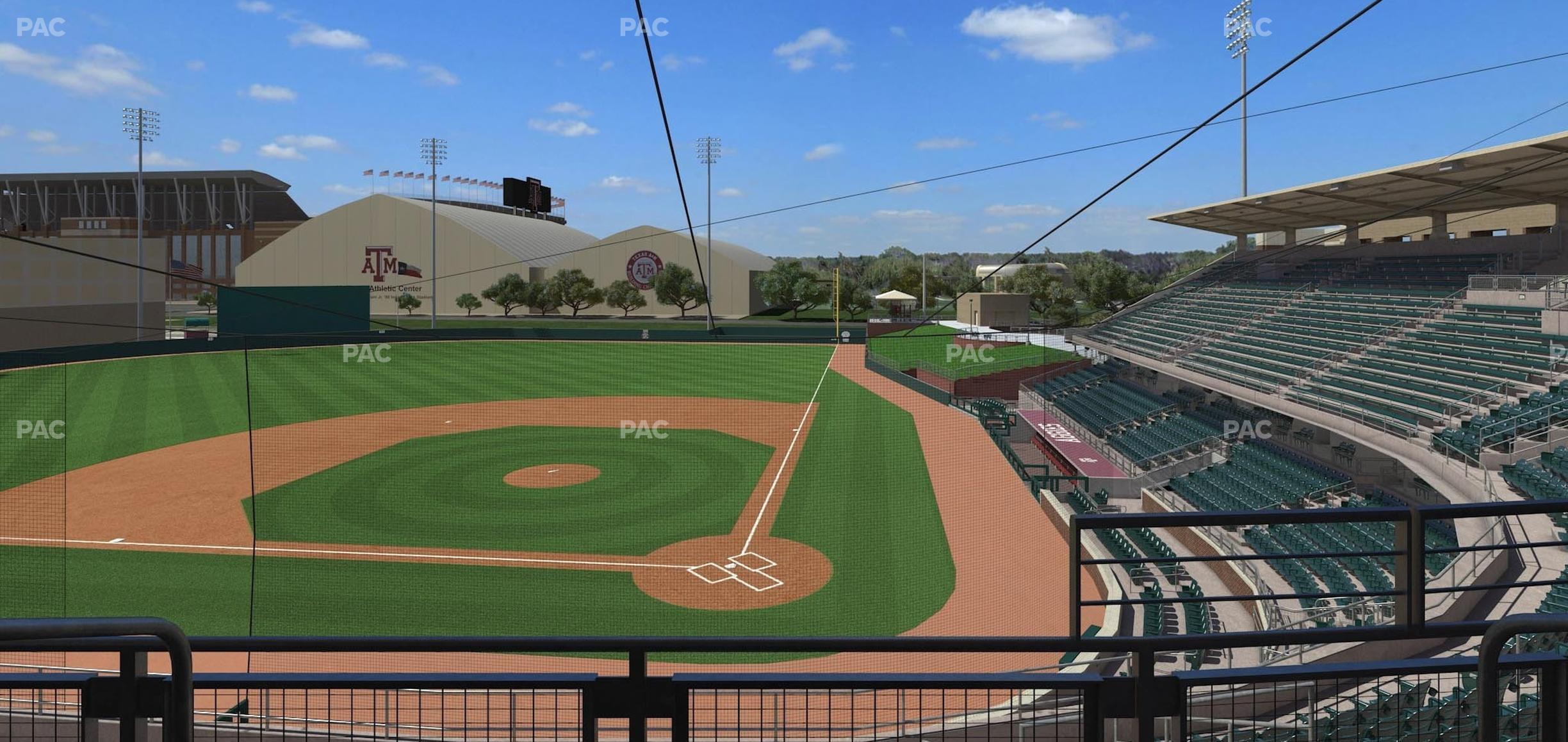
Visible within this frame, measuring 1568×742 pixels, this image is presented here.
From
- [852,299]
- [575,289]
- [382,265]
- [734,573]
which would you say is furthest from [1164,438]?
[382,265]

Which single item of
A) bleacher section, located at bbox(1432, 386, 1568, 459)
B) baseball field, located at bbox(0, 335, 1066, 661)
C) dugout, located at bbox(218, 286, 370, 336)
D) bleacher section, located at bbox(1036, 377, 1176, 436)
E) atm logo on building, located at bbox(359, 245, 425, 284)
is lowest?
baseball field, located at bbox(0, 335, 1066, 661)

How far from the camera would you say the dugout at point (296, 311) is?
47.2m

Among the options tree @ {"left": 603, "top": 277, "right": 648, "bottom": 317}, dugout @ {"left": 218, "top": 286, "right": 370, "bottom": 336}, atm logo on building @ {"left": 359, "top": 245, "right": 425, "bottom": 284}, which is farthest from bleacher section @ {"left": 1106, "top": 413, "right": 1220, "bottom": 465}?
atm logo on building @ {"left": 359, "top": 245, "right": 425, "bottom": 284}

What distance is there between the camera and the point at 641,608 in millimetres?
13742

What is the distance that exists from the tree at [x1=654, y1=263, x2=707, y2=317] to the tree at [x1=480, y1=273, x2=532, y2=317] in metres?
9.24

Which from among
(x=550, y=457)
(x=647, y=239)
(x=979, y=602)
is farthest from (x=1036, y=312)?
(x=979, y=602)

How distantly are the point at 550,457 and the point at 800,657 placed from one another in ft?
52.0

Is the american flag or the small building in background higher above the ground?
the american flag

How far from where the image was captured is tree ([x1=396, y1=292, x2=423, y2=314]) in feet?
208

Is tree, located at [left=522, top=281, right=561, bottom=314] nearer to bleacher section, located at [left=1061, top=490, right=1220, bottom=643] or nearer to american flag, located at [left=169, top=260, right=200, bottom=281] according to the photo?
american flag, located at [left=169, top=260, right=200, bottom=281]

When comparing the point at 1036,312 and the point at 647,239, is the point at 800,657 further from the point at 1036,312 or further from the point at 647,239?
the point at 647,239

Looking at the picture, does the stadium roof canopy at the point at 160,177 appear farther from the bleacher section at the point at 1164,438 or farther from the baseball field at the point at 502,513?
the bleacher section at the point at 1164,438

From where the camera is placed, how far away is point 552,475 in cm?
2292

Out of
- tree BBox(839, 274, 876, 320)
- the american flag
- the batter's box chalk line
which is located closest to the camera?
the batter's box chalk line
